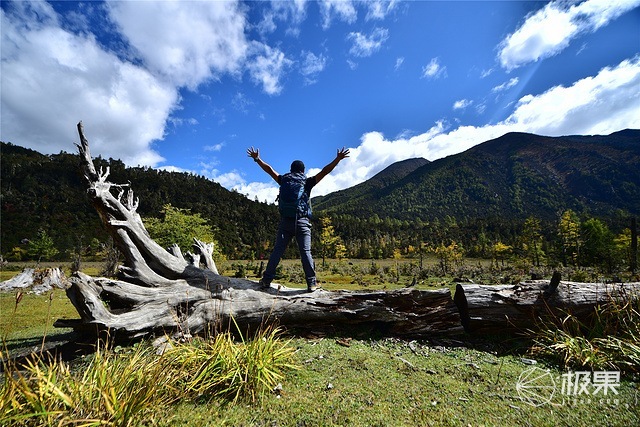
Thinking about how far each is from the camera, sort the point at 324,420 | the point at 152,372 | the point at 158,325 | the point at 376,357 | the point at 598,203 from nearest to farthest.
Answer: the point at 324,420
the point at 152,372
the point at 376,357
the point at 158,325
the point at 598,203

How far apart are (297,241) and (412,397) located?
140 inches

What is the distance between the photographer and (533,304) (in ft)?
19.0

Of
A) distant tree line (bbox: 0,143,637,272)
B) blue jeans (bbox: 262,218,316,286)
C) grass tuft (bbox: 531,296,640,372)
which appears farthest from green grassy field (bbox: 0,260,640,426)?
distant tree line (bbox: 0,143,637,272)

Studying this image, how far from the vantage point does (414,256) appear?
73812 millimetres

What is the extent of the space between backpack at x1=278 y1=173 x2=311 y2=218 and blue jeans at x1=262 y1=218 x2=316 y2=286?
17 cm

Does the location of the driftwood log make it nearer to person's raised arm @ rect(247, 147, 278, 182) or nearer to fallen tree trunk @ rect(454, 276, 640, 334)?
fallen tree trunk @ rect(454, 276, 640, 334)

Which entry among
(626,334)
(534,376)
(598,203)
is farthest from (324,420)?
(598,203)

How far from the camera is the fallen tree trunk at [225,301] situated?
5.57 meters

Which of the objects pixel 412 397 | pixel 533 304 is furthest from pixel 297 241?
pixel 533 304

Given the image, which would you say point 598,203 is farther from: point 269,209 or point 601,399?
point 601,399

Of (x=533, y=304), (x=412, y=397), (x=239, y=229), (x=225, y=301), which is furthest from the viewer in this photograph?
→ (x=239, y=229)

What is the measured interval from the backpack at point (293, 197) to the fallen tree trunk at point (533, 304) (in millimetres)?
A: 4236

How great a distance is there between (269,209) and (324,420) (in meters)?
109

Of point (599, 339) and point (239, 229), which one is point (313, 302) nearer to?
point (599, 339)
